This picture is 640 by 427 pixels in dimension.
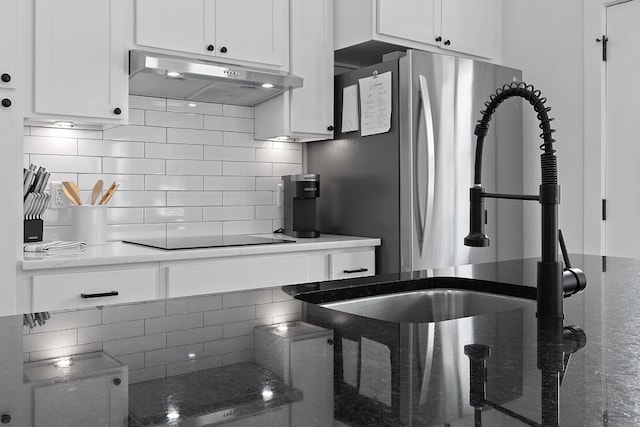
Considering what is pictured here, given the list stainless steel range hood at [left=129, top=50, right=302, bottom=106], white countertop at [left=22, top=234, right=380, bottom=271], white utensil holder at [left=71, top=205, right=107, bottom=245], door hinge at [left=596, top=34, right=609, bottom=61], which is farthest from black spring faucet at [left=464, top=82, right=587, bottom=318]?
door hinge at [left=596, top=34, right=609, bottom=61]

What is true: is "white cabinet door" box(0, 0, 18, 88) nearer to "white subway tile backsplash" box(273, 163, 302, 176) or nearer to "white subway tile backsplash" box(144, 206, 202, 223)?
"white subway tile backsplash" box(144, 206, 202, 223)

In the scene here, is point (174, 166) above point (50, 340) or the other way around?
above

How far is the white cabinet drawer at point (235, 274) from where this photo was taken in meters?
2.47

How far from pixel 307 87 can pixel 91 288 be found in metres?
1.60

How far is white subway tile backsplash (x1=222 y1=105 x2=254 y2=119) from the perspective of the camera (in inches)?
132

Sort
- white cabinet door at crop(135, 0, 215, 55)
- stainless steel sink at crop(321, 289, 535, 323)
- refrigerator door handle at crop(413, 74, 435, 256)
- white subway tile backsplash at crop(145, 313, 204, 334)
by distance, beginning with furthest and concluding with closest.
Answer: refrigerator door handle at crop(413, 74, 435, 256), white cabinet door at crop(135, 0, 215, 55), stainless steel sink at crop(321, 289, 535, 323), white subway tile backsplash at crop(145, 313, 204, 334)

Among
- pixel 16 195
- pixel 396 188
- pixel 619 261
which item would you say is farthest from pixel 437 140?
pixel 16 195

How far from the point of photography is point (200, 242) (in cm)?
281

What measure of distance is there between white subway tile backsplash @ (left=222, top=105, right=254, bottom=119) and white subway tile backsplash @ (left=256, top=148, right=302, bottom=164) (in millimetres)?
214

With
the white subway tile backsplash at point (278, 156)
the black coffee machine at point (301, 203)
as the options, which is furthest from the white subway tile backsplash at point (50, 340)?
the white subway tile backsplash at point (278, 156)

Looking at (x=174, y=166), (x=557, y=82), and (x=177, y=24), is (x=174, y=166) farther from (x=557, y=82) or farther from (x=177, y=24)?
(x=557, y=82)

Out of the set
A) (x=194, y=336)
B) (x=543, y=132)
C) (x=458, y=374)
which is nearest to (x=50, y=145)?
(x=194, y=336)

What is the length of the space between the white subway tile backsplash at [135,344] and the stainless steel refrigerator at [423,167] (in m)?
2.19

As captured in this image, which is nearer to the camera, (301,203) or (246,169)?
(301,203)
